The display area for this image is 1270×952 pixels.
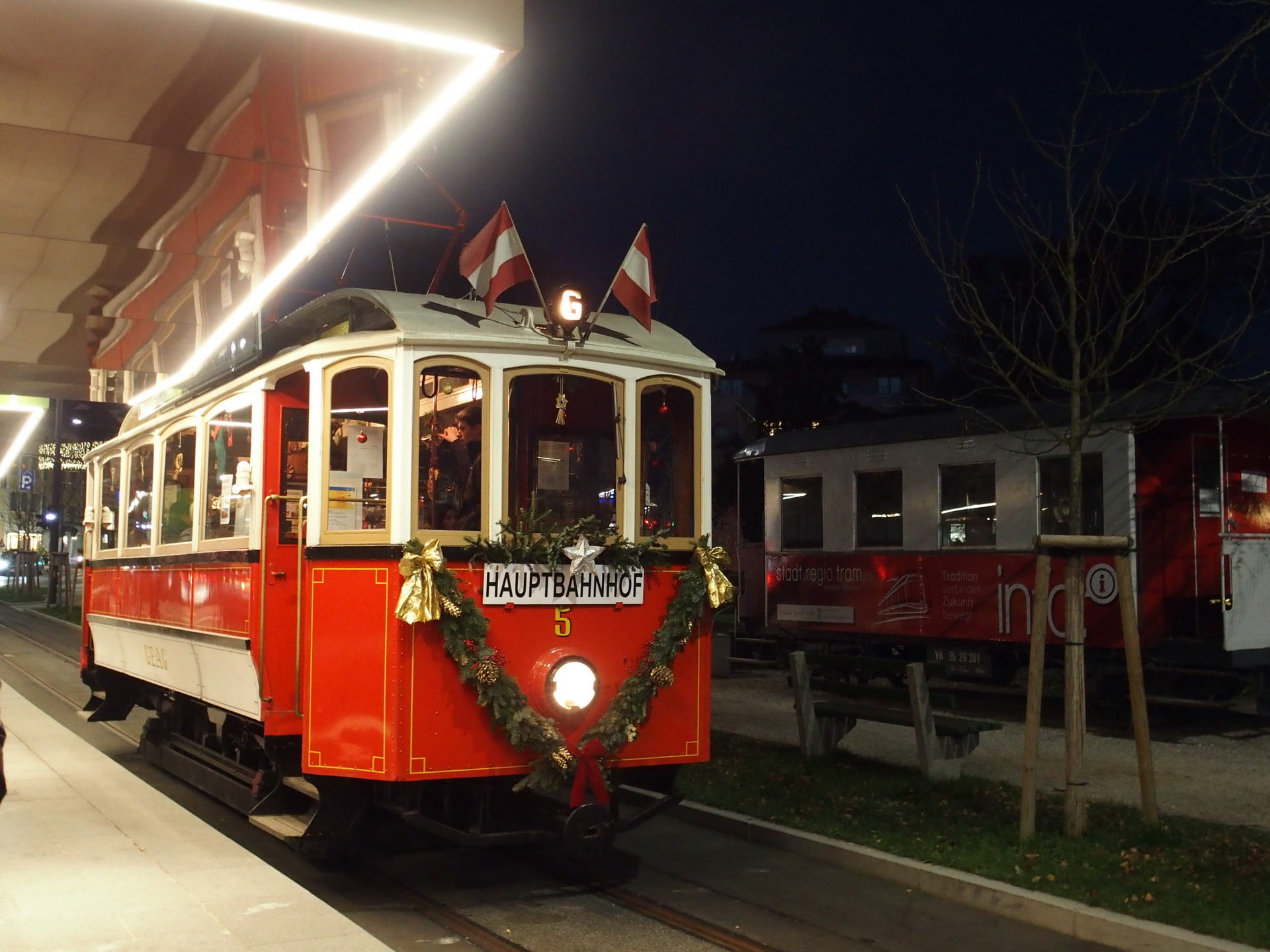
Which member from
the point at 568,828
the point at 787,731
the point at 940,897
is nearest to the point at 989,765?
the point at 787,731

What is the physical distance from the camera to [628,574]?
22.2 feet

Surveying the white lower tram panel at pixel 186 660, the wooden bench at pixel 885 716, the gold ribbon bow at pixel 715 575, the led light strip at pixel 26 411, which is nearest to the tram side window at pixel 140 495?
the white lower tram panel at pixel 186 660

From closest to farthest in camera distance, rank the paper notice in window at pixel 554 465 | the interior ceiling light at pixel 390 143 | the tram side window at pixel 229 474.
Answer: the interior ceiling light at pixel 390 143 < the paper notice in window at pixel 554 465 < the tram side window at pixel 229 474

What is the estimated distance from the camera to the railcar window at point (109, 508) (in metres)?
10.9

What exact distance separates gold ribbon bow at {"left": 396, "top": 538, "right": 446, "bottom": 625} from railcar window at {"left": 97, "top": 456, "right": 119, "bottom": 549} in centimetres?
557

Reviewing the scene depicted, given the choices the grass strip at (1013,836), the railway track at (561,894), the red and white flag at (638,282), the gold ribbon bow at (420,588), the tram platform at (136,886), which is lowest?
the railway track at (561,894)

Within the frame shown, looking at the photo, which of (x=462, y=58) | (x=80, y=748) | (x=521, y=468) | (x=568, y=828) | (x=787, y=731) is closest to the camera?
(x=462, y=58)

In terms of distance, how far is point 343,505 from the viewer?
6.68 metres

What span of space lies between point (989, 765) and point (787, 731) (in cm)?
235

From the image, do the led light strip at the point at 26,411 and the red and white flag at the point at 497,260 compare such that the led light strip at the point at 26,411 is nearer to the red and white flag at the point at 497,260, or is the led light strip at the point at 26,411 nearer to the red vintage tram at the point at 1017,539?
the red and white flag at the point at 497,260

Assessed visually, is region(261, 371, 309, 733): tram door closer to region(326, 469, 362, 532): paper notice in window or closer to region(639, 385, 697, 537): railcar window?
region(326, 469, 362, 532): paper notice in window

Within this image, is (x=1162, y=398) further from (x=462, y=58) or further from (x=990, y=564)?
(x=462, y=58)

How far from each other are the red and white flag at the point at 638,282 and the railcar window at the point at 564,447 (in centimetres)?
55

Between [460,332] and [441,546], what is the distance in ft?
3.70
